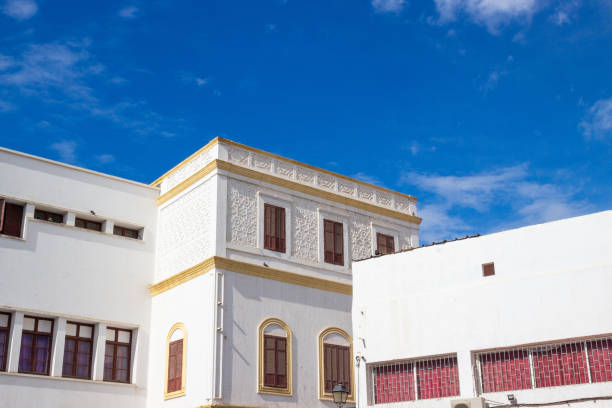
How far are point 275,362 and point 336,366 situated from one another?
83.1 inches

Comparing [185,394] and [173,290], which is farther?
[173,290]

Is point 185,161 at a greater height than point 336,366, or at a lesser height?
greater

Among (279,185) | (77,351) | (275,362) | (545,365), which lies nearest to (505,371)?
(545,365)

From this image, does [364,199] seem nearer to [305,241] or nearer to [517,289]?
[305,241]

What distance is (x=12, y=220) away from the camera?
20.4 meters

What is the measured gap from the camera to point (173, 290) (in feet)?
70.4

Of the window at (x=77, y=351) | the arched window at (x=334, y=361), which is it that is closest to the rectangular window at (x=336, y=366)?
the arched window at (x=334, y=361)

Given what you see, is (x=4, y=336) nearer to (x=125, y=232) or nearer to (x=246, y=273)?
(x=125, y=232)

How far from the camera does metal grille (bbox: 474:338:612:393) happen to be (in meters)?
13.0

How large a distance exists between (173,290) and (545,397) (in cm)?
1143

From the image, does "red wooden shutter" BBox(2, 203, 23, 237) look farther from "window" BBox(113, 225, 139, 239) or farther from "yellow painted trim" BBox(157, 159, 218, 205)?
"yellow painted trim" BBox(157, 159, 218, 205)

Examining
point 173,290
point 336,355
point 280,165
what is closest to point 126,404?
point 173,290

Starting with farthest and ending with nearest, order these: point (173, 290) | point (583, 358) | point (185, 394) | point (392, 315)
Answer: point (173, 290)
point (185, 394)
point (392, 315)
point (583, 358)

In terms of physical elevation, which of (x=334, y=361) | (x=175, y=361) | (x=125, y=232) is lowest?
(x=175, y=361)
